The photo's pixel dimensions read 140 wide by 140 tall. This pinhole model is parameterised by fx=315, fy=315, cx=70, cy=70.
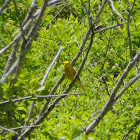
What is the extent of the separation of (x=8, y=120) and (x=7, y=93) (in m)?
0.32

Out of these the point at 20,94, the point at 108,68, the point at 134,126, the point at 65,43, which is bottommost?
the point at 134,126

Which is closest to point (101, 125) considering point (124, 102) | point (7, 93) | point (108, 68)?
point (124, 102)

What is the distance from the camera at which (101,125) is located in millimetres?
4078

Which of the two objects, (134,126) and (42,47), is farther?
(42,47)

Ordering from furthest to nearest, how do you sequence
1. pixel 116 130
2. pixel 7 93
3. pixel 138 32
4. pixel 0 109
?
pixel 138 32 → pixel 116 130 → pixel 0 109 → pixel 7 93

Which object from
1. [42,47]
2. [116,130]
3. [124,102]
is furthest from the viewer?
[42,47]

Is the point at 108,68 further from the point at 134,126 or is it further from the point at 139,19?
the point at 134,126

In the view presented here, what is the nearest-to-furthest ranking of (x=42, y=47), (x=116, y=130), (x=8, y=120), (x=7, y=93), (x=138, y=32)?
(x=7, y=93) → (x=8, y=120) → (x=116, y=130) → (x=138, y=32) → (x=42, y=47)

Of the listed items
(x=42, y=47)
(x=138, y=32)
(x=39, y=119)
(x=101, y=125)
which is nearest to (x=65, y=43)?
(x=42, y=47)

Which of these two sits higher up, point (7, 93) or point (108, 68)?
point (7, 93)

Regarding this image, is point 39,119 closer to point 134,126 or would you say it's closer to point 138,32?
point 134,126

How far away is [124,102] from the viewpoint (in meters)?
4.34

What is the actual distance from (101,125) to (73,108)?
0.59 meters

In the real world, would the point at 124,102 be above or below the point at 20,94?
below
